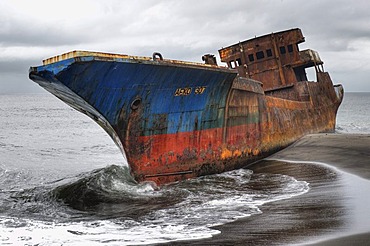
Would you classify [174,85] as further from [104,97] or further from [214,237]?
[214,237]

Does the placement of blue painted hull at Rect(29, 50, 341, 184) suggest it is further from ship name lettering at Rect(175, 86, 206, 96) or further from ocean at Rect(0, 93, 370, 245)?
ocean at Rect(0, 93, 370, 245)

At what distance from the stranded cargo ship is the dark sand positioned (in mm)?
1317

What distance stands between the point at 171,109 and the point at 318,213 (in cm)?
446

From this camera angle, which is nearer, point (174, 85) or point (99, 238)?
point (99, 238)

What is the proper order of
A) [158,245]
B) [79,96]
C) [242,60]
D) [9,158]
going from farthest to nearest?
[242,60] → [9,158] → [79,96] → [158,245]

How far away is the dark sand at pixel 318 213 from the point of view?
4371mm

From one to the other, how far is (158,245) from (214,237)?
63 centimetres

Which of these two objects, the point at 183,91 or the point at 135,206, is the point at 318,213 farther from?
the point at 183,91

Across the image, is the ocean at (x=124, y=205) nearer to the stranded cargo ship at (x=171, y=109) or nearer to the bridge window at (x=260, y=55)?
the stranded cargo ship at (x=171, y=109)

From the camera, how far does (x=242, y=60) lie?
665 inches

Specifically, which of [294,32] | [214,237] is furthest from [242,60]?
[214,237]

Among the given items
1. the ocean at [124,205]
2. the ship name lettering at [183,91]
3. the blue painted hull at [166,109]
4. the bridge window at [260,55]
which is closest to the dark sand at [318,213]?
the ocean at [124,205]

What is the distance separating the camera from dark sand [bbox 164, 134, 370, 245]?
4.37 m

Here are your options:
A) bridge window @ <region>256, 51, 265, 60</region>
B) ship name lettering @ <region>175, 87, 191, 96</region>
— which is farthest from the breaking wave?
bridge window @ <region>256, 51, 265, 60</region>
